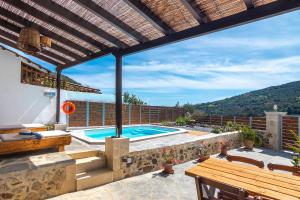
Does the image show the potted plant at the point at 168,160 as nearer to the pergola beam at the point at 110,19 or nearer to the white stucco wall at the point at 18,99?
the pergola beam at the point at 110,19

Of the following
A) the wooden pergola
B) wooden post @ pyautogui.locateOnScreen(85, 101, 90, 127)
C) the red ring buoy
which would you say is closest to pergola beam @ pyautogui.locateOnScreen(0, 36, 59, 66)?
the wooden pergola

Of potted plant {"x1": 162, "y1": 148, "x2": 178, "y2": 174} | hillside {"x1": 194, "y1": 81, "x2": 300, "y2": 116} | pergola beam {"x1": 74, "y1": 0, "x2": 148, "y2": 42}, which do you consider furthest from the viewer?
hillside {"x1": 194, "y1": 81, "x2": 300, "y2": 116}

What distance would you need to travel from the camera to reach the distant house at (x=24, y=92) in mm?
9688

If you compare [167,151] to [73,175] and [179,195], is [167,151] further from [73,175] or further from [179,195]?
[73,175]

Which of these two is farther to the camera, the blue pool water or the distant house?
the blue pool water

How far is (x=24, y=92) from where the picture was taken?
411 inches

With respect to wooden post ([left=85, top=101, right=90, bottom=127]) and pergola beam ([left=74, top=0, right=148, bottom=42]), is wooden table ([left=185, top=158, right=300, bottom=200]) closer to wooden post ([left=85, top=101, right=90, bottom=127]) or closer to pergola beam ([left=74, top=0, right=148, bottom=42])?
pergola beam ([left=74, top=0, right=148, bottom=42])

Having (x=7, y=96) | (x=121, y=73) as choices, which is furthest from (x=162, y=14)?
(x=7, y=96)

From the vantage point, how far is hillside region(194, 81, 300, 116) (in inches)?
916

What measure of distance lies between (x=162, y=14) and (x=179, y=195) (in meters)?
4.18

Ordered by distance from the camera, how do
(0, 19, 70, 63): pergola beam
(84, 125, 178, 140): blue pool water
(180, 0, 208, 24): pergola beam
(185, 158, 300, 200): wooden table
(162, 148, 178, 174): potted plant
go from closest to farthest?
(185, 158, 300, 200): wooden table
(180, 0, 208, 24): pergola beam
(0, 19, 70, 63): pergola beam
(162, 148, 178, 174): potted plant
(84, 125, 178, 140): blue pool water

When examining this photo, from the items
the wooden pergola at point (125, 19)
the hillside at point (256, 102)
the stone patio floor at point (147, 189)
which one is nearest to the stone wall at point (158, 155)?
the stone patio floor at point (147, 189)

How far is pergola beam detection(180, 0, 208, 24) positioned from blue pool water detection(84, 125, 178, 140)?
8680mm

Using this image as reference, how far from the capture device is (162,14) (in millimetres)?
4168
